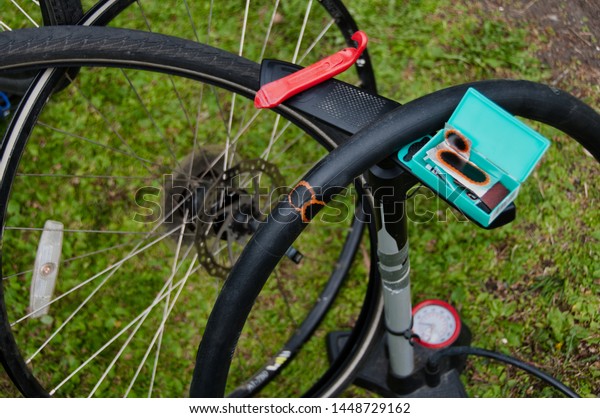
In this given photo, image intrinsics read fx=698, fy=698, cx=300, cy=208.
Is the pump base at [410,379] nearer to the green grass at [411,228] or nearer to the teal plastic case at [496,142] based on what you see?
the green grass at [411,228]

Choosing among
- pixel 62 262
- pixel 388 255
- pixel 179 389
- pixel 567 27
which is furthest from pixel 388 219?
pixel 567 27

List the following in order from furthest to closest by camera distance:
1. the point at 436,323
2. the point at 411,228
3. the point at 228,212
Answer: the point at 411,228 < the point at 436,323 < the point at 228,212

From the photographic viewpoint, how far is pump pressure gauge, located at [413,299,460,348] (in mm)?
1801

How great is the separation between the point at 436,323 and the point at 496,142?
1027 mm

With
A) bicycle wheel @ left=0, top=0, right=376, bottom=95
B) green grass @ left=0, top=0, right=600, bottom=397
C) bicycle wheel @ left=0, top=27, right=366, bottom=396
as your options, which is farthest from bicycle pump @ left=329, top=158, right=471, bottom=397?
bicycle wheel @ left=0, top=0, right=376, bottom=95

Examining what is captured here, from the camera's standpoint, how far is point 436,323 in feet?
6.08

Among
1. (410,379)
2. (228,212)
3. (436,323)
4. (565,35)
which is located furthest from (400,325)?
(565,35)

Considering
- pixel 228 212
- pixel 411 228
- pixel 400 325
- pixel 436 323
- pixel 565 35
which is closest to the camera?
pixel 400 325

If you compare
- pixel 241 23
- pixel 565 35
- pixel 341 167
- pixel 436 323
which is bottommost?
pixel 436 323

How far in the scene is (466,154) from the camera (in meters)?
0.92

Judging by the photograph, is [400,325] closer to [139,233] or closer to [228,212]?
[228,212]

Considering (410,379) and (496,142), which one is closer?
(496,142)

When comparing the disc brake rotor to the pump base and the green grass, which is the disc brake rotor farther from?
the pump base

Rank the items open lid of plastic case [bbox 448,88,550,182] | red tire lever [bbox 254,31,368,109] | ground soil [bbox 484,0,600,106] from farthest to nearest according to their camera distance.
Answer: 1. ground soil [bbox 484,0,600,106]
2. red tire lever [bbox 254,31,368,109]
3. open lid of plastic case [bbox 448,88,550,182]
